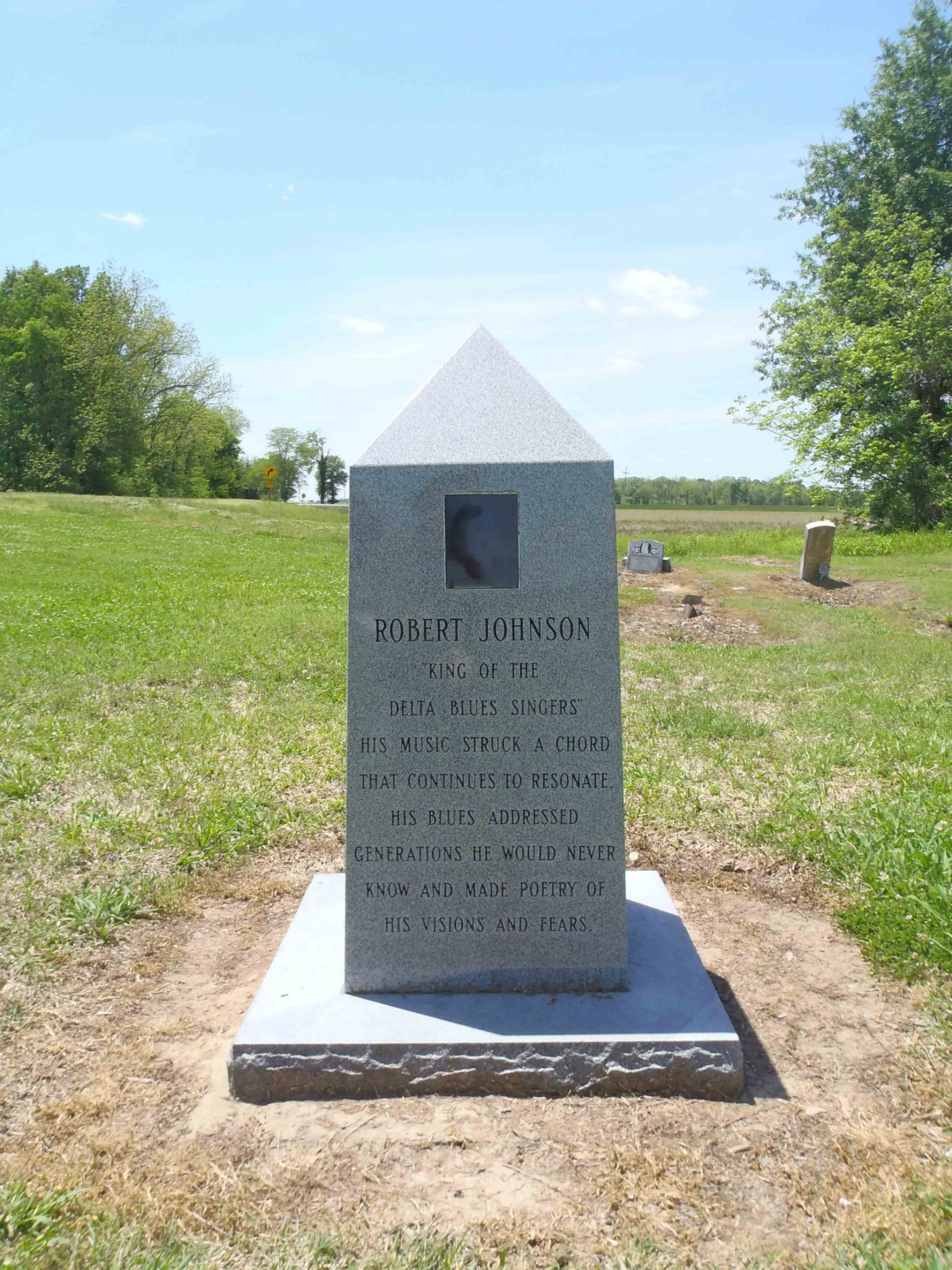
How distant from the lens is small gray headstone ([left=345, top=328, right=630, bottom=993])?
10.3 feet

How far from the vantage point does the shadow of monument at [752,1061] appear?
2975mm

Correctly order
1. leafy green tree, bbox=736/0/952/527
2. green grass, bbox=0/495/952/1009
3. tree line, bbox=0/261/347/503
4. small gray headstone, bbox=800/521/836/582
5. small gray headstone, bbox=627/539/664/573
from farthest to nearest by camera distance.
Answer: tree line, bbox=0/261/347/503 < leafy green tree, bbox=736/0/952/527 < small gray headstone, bbox=627/539/664/573 < small gray headstone, bbox=800/521/836/582 < green grass, bbox=0/495/952/1009

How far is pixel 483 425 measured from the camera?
3.22 m

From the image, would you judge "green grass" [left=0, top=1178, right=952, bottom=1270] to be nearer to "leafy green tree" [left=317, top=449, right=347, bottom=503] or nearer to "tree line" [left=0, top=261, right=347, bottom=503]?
"tree line" [left=0, top=261, right=347, bottom=503]

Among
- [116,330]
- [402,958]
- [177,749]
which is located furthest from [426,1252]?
[116,330]

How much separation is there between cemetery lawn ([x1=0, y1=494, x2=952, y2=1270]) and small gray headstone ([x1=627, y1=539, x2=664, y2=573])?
8790 mm

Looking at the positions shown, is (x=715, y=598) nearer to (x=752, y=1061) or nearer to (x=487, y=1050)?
(x=752, y=1061)

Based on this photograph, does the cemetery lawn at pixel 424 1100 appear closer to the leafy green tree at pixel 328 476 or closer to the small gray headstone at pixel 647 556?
the small gray headstone at pixel 647 556

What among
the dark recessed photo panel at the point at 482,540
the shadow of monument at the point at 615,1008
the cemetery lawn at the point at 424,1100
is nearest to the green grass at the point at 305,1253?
the cemetery lawn at the point at 424,1100

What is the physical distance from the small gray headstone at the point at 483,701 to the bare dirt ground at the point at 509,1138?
A: 1.78 ft

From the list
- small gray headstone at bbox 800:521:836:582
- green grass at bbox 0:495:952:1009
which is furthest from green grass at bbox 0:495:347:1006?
small gray headstone at bbox 800:521:836:582

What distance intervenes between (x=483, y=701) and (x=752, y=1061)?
1509 millimetres

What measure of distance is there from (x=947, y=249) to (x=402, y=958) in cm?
3520

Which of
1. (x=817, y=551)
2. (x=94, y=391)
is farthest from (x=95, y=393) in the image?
(x=817, y=551)
